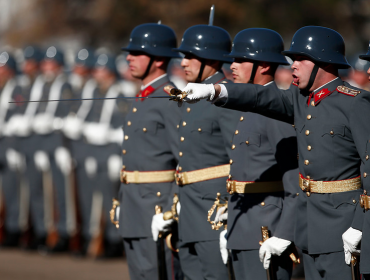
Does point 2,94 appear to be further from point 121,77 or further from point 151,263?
point 151,263

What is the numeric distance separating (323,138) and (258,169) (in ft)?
2.10

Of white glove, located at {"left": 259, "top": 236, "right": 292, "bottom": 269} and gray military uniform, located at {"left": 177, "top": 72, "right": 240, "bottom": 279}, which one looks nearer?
white glove, located at {"left": 259, "top": 236, "right": 292, "bottom": 269}

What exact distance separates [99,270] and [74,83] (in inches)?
109

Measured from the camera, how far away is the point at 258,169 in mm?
4641

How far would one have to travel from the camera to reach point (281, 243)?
4367 mm

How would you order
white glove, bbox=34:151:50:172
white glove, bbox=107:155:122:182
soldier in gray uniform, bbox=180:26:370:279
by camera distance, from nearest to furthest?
soldier in gray uniform, bbox=180:26:370:279 → white glove, bbox=107:155:122:182 → white glove, bbox=34:151:50:172

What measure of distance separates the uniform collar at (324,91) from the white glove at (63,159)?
619cm

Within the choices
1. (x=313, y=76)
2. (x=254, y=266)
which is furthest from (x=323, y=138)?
(x=254, y=266)

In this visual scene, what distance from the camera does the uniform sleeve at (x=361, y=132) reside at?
3.88 metres

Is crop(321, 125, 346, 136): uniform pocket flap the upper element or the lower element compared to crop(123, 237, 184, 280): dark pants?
upper

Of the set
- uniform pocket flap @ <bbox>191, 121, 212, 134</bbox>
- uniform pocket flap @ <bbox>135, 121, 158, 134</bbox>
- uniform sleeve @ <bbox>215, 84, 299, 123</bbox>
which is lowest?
uniform pocket flap @ <bbox>135, 121, 158, 134</bbox>

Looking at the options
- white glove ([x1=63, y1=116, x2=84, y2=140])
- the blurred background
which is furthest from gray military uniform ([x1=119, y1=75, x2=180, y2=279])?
white glove ([x1=63, y1=116, x2=84, y2=140])

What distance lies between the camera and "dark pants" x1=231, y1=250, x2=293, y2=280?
14.9ft

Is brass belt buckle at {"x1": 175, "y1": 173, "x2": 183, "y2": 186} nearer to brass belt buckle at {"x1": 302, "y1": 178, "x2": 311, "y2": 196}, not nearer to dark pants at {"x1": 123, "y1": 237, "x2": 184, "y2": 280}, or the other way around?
dark pants at {"x1": 123, "y1": 237, "x2": 184, "y2": 280}
